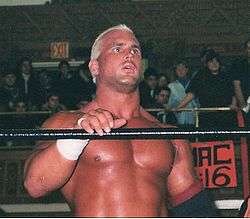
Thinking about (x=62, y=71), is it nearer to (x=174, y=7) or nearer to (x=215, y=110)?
(x=215, y=110)

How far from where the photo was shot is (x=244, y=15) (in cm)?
1080

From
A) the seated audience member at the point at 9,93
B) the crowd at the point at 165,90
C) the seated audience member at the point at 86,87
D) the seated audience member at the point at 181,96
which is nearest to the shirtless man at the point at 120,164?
the crowd at the point at 165,90

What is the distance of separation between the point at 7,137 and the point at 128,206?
27.5 inches

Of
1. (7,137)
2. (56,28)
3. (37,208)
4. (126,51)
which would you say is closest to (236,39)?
(56,28)

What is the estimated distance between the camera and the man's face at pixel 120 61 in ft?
7.14

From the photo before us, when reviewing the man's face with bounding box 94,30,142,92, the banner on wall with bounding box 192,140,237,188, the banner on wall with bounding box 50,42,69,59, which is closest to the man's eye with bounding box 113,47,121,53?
the man's face with bounding box 94,30,142,92

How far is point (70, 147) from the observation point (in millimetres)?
1765

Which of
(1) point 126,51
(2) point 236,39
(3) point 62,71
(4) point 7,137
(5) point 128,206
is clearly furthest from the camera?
(2) point 236,39

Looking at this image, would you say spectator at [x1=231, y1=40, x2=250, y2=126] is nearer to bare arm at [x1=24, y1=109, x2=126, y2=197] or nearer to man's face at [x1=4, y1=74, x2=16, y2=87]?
man's face at [x1=4, y1=74, x2=16, y2=87]

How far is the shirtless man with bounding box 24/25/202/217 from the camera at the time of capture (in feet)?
6.73

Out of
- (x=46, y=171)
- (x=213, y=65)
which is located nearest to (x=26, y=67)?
(x=213, y=65)

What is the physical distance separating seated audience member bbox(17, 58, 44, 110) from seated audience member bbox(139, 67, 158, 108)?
136cm

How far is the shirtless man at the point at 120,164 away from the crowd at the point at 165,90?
9.27 feet

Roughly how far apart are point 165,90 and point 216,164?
1.89m
